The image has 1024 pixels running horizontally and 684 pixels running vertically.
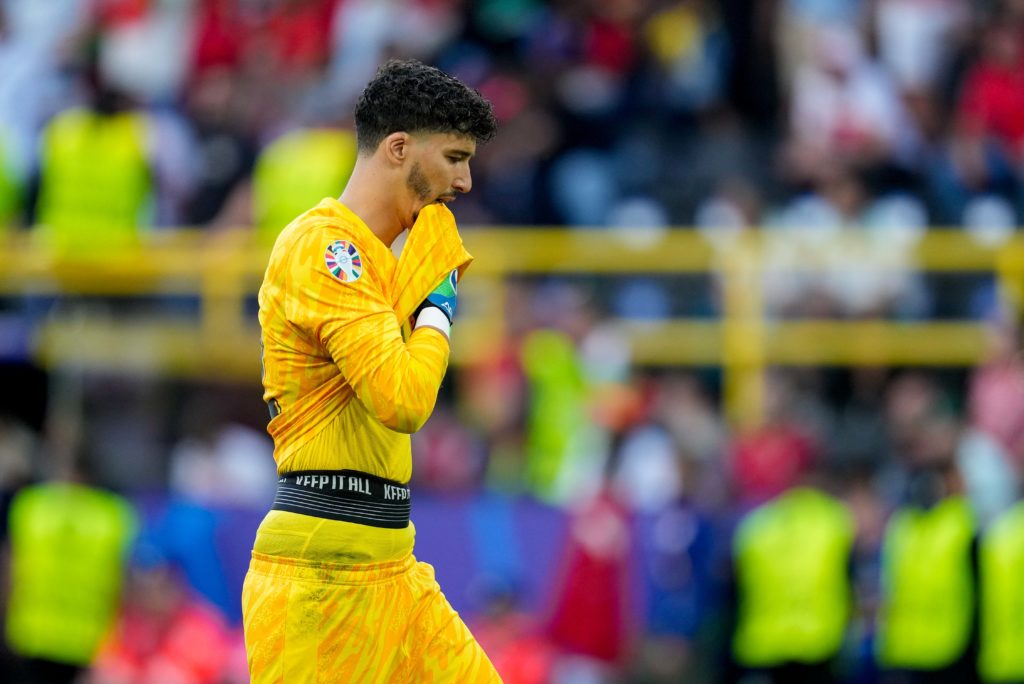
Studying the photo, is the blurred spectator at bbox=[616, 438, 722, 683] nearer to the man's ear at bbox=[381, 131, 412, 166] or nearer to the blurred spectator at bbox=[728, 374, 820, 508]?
the blurred spectator at bbox=[728, 374, 820, 508]

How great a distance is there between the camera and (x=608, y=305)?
13141 millimetres

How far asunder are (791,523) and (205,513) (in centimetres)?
375

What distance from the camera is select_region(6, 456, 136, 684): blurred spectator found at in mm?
12109

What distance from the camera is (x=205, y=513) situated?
40.0 ft

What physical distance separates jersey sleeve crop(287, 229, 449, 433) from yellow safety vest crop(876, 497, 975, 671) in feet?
20.1

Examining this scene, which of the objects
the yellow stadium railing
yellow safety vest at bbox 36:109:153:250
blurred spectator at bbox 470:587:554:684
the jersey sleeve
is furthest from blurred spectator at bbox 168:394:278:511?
the jersey sleeve

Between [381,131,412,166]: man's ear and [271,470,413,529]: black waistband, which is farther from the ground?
[381,131,412,166]: man's ear

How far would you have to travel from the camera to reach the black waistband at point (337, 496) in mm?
5098

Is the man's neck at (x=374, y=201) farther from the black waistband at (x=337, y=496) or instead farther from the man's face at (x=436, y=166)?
the black waistband at (x=337, y=496)

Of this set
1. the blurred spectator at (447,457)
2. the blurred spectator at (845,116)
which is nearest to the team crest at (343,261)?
the blurred spectator at (447,457)

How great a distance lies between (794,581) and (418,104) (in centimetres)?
659

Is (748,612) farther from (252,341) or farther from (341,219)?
(341,219)

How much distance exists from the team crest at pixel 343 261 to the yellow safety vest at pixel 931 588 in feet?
20.5

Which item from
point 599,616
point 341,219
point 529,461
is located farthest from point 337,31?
point 341,219
